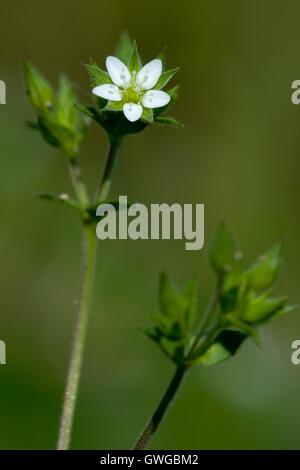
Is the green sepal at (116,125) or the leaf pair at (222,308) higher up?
the green sepal at (116,125)

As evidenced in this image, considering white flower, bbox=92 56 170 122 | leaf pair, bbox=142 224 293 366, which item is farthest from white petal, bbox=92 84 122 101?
leaf pair, bbox=142 224 293 366

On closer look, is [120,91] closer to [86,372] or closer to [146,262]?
[86,372]

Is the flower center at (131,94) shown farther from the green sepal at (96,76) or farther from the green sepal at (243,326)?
the green sepal at (243,326)

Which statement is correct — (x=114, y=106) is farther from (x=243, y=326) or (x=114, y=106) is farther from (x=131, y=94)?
(x=243, y=326)

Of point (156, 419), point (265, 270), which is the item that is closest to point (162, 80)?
point (265, 270)
